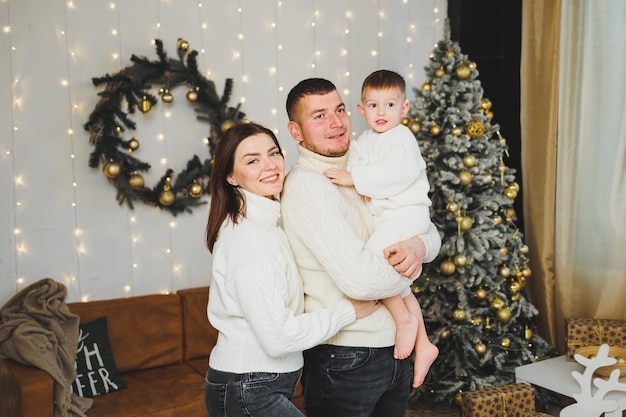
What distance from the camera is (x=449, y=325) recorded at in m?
3.55

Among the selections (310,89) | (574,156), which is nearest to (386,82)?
(310,89)

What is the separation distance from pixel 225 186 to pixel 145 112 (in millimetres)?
1889

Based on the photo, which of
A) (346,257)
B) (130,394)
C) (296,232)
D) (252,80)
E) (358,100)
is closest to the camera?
(346,257)

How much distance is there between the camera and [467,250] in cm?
351

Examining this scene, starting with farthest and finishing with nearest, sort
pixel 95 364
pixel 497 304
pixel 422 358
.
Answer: pixel 497 304
pixel 95 364
pixel 422 358

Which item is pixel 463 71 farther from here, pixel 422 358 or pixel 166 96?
pixel 422 358

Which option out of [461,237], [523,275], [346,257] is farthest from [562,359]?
[346,257]

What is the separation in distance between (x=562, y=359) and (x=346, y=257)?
2.32 m

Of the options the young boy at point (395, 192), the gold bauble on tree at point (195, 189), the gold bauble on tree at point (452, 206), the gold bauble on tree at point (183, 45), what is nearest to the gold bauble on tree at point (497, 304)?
the gold bauble on tree at point (452, 206)

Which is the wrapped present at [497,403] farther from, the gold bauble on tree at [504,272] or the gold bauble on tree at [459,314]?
the gold bauble on tree at [504,272]

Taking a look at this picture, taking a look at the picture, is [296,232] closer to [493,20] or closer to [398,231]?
[398,231]

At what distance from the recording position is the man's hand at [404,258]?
1.74m

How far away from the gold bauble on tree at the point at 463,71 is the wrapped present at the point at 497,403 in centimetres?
176

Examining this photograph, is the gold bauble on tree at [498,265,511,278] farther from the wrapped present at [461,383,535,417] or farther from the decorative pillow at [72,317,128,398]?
the decorative pillow at [72,317,128,398]
